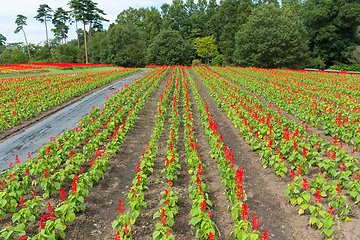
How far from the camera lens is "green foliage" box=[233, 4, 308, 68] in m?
35.3

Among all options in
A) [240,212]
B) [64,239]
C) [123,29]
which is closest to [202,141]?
[240,212]

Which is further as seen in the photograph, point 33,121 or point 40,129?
point 33,121

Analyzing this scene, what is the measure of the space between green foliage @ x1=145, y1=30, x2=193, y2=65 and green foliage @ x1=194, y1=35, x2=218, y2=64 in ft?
13.2

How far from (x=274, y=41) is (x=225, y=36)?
1873 cm

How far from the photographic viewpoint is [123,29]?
1896 inches

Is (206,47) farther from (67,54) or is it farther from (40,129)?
(40,129)

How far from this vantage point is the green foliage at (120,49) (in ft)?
153

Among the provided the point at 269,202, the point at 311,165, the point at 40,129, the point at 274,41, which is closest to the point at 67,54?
the point at 274,41

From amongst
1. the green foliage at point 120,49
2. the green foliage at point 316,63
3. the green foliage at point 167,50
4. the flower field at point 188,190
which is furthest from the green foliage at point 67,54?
the green foliage at point 316,63

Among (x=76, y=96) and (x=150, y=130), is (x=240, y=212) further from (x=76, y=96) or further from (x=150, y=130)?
(x=76, y=96)

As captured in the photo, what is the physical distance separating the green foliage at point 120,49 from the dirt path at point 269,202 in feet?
144

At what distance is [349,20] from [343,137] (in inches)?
1599

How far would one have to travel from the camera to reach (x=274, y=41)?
35.2 m

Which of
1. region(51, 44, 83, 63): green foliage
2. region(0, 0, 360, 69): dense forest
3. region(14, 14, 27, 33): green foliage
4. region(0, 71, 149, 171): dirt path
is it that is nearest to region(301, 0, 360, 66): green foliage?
region(0, 0, 360, 69): dense forest
